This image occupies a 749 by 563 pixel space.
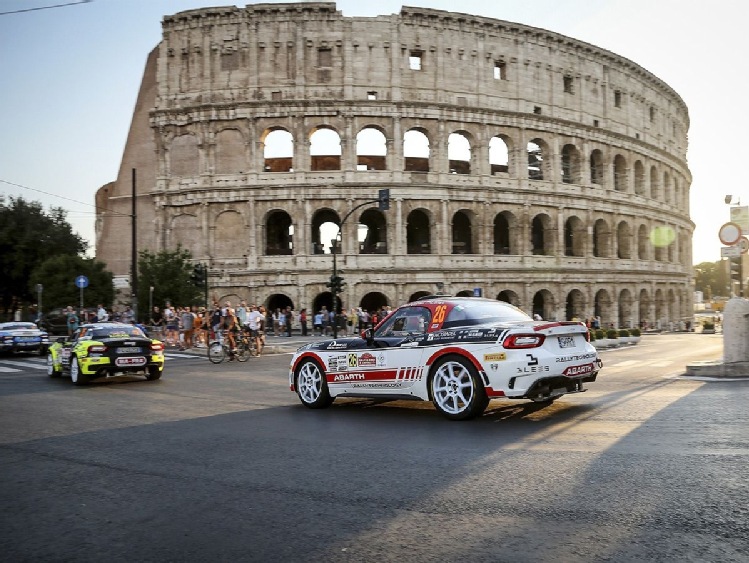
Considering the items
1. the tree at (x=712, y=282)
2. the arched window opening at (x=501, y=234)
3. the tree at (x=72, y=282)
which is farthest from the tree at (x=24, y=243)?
the tree at (x=712, y=282)

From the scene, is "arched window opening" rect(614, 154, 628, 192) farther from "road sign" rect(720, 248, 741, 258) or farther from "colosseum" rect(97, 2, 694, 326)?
"road sign" rect(720, 248, 741, 258)

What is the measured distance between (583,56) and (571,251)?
45.5 feet

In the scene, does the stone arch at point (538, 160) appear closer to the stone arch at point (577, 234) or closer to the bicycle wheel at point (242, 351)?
the stone arch at point (577, 234)

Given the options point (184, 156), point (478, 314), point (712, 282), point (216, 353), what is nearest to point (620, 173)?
point (184, 156)

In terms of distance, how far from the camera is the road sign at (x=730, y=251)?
1345 cm

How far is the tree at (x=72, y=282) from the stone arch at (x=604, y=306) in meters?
33.0

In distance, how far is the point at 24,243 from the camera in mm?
49969

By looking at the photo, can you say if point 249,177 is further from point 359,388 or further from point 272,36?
point 359,388

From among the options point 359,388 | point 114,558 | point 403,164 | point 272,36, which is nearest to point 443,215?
point 403,164

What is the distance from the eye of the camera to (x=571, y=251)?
48.3 meters

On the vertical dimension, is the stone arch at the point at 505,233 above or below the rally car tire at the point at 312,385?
above

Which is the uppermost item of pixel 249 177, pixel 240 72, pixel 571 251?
pixel 240 72

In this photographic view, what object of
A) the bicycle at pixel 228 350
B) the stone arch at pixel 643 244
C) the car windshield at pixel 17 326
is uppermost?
the stone arch at pixel 643 244

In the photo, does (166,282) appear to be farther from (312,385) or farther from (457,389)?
(457,389)
